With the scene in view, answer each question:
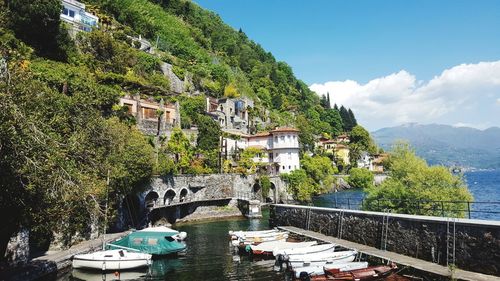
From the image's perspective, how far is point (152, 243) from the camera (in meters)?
26.7

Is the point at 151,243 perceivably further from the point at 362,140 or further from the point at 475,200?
the point at 362,140

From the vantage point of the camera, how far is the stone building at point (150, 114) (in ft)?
170

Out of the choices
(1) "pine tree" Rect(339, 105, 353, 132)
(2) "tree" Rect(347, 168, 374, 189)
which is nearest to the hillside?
(1) "pine tree" Rect(339, 105, 353, 132)

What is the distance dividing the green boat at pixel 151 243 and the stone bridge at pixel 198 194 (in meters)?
14.0

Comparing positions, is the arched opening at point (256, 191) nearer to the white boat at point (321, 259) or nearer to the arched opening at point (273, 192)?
the arched opening at point (273, 192)

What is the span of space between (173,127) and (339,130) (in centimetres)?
9938

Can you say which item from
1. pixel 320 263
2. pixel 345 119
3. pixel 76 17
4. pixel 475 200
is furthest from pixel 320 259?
pixel 345 119

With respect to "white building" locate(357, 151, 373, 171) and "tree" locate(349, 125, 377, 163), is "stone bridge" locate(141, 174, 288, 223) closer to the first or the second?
"white building" locate(357, 151, 373, 171)

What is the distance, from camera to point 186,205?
47.8 meters

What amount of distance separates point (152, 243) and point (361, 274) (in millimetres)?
15620

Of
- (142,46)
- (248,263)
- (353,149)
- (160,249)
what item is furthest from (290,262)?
(353,149)

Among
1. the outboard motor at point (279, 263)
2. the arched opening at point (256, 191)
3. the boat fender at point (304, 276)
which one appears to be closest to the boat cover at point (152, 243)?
the outboard motor at point (279, 263)

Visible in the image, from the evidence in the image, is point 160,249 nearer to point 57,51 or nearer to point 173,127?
point 173,127

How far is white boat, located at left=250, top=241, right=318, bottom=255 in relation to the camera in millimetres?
24125
